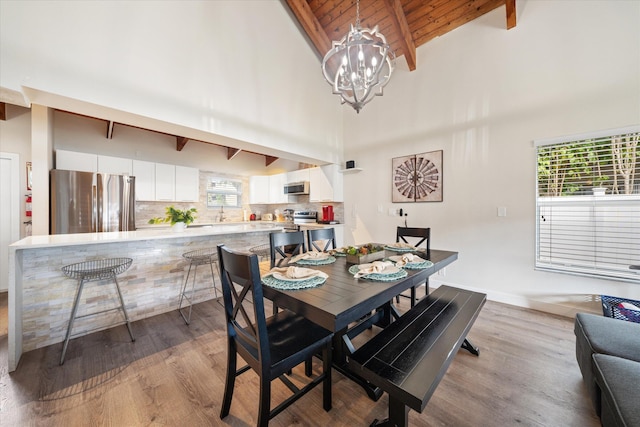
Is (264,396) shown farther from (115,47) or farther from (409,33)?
(409,33)

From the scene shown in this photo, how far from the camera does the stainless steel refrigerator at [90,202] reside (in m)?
3.16

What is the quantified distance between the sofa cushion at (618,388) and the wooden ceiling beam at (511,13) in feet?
11.9

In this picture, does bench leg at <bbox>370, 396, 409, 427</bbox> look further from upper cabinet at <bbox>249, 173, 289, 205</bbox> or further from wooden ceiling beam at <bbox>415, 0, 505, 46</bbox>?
upper cabinet at <bbox>249, 173, 289, 205</bbox>

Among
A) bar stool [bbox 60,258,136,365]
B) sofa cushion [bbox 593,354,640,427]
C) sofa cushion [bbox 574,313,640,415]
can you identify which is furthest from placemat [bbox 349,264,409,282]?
bar stool [bbox 60,258,136,365]

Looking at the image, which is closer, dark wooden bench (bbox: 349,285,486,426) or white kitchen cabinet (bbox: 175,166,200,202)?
dark wooden bench (bbox: 349,285,486,426)

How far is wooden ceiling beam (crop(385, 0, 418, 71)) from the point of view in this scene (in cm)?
321

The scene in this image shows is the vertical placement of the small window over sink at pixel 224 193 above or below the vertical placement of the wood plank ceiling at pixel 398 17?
below

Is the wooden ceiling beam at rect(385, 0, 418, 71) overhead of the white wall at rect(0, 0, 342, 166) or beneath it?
overhead

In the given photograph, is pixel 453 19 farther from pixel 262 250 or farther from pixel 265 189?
pixel 265 189

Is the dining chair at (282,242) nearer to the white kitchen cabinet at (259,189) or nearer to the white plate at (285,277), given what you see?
the white plate at (285,277)

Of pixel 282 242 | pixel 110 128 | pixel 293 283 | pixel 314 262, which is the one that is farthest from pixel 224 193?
pixel 293 283

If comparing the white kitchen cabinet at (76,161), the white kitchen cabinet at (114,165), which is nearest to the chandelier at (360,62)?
the white kitchen cabinet at (114,165)

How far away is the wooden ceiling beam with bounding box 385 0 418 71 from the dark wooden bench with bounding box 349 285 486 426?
3670 mm

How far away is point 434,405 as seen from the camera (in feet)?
4.81
